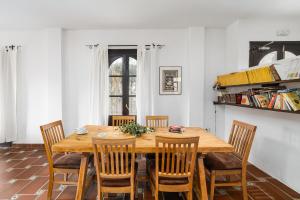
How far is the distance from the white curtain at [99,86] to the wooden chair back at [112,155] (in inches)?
92.6

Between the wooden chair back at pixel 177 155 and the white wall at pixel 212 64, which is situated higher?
the white wall at pixel 212 64

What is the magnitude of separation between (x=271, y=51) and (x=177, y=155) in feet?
9.96

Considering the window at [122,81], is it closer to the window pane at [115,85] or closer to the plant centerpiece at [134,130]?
the window pane at [115,85]

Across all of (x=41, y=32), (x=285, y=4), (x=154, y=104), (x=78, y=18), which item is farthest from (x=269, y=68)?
(x=41, y=32)

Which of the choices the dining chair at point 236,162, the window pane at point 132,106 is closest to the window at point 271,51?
the dining chair at point 236,162

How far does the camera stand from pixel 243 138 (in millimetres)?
2400

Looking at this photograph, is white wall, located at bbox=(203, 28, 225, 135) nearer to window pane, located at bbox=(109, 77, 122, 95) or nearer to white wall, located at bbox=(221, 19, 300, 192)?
white wall, located at bbox=(221, 19, 300, 192)

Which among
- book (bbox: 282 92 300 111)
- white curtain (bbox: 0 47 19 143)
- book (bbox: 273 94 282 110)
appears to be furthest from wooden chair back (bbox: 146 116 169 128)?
white curtain (bbox: 0 47 19 143)

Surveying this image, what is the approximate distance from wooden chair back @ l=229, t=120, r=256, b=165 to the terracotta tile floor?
0.56 meters

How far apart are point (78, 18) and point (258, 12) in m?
3.17

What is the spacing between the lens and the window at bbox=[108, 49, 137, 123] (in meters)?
4.48

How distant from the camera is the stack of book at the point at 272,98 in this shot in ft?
7.47

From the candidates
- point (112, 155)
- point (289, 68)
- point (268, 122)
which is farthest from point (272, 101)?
point (112, 155)

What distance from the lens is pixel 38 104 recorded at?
14.8ft
